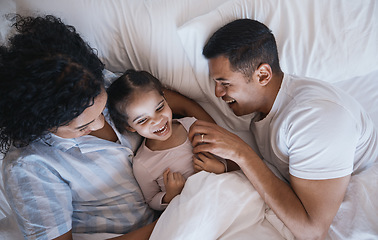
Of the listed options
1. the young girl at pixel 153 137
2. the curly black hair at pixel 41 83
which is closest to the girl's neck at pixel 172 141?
the young girl at pixel 153 137

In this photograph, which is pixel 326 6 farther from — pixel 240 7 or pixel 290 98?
pixel 290 98

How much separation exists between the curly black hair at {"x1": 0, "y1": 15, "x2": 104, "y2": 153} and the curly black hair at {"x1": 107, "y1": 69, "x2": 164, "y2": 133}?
0.25 meters

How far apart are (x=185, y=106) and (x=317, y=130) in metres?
0.70

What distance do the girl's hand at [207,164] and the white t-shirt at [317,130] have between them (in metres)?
0.26

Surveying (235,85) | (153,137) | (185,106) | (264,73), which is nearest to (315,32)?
(264,73)

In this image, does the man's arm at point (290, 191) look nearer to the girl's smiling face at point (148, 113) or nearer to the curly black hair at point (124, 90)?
the girl's smiling face at point (148, 113)

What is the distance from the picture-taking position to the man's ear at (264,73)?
110cm

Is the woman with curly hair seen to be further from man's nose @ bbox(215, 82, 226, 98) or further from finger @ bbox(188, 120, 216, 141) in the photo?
man's nose @ bbox(215, 82, 226, 98)

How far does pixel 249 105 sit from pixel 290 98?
20 centimetres

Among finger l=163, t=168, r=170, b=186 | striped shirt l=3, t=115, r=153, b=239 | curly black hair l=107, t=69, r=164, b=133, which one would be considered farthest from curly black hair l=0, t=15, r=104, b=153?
finger l=163, t=168, r=170, b=186

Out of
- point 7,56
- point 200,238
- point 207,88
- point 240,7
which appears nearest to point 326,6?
point 240,7

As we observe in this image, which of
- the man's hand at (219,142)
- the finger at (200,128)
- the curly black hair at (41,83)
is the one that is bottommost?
the man's hand at (219,142)

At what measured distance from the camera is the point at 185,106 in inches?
56.1

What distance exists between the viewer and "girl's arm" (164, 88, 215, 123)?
54.8 inches
